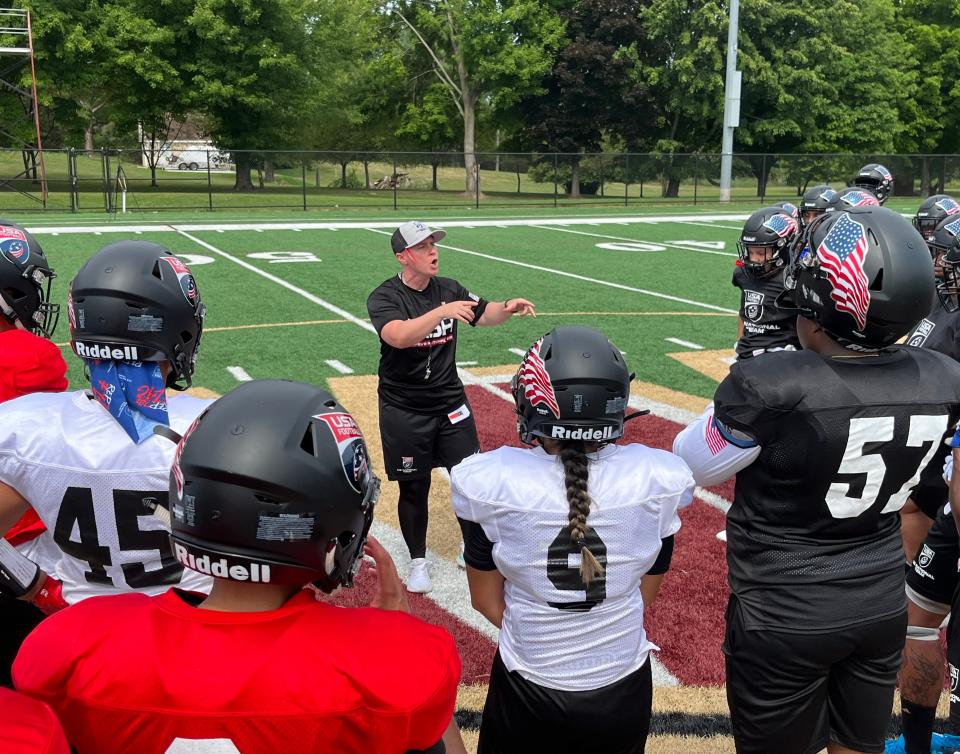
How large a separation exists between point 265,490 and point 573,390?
1250 millimetres

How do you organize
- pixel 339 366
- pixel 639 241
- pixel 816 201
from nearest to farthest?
pixel 816 201, pixel 339 366, pixel 639 241

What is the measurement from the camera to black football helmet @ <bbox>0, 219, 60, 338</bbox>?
12.8 feet

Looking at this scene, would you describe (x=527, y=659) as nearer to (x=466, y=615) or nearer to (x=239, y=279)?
(x=466, y=615)

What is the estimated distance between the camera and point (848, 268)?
279 centimetres

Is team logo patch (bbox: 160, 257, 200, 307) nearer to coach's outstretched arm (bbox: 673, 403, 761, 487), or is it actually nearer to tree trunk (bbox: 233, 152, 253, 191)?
coach's outstretched arm (bbox: 673, 403, 761, 487)

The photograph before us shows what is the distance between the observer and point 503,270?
18250 mm

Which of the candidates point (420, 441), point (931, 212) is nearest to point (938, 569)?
point (420, 441)

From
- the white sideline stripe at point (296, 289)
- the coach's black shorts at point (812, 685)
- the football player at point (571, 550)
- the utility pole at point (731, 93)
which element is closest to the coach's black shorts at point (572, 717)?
the football player at point (571, 550)

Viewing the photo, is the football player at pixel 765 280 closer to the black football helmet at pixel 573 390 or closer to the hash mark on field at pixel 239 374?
the black football helmet at pixel 573 390

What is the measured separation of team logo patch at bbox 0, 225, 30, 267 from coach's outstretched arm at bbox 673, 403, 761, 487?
9.46ft

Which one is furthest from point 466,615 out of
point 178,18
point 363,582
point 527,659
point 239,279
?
point 178,18

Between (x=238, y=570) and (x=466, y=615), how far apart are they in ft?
10.9

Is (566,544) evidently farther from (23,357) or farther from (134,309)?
(23,357)

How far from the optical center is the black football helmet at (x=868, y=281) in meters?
2.76
